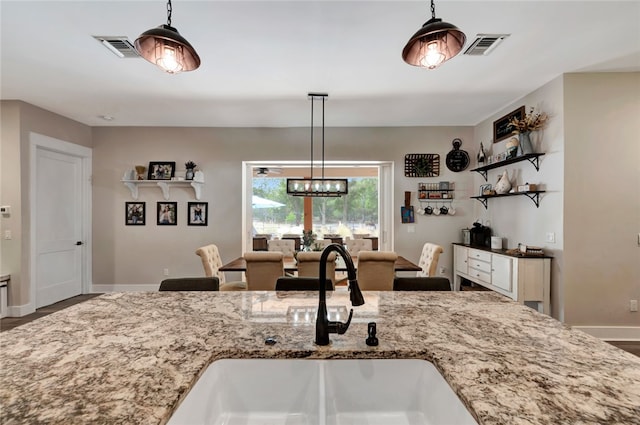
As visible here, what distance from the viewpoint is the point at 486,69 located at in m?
3.04

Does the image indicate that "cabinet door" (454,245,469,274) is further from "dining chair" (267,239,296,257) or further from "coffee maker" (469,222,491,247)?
"dining chair" (267,239,296,257)

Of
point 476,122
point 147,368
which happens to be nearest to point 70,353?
point 147,368

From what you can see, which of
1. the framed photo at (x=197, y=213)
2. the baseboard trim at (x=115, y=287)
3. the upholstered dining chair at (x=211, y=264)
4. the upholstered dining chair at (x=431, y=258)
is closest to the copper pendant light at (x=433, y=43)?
the upholstered dining chair at (x=431, y=258)

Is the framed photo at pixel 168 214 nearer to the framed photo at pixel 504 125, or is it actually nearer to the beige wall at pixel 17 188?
the beige wall at pixel 17 188

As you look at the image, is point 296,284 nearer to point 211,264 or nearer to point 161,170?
point 211,264

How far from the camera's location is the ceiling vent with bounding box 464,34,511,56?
96.3 inches

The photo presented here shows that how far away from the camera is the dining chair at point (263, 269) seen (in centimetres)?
306

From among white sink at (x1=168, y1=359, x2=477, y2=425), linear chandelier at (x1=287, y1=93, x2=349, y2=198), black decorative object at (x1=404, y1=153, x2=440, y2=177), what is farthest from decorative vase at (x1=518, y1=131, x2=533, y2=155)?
white sink at (x1=168, y1=359, x2=477, y2=425)

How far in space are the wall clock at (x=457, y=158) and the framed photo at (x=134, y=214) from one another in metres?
5.11

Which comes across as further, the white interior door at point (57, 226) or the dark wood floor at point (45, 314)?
the white interior door at point (57, 226)

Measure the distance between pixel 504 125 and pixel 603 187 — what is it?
145 cm

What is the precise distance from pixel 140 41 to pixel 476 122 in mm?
4733

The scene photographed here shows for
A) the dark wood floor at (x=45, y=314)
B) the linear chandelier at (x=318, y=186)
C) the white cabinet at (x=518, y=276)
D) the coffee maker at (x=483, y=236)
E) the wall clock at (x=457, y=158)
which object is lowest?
the dark wood floor at (x=45, y=314)

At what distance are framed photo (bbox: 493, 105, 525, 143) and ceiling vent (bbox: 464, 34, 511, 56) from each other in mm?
1525
